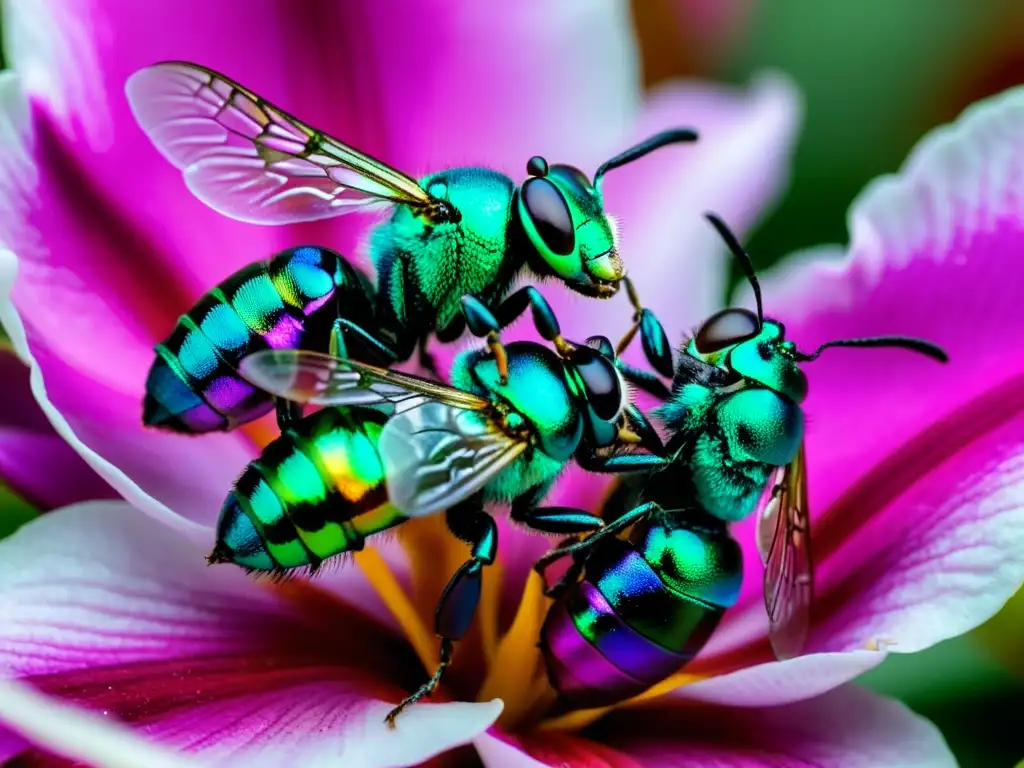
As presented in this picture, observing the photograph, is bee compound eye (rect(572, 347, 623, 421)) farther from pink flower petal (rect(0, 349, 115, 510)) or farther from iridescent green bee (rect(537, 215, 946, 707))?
pink flower petal (rect(0, 349, 115, 510))

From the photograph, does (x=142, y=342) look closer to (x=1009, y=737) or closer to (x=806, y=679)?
(x=806, y=679)

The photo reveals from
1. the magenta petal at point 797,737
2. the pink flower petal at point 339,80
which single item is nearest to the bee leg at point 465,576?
the magenta petal at point 797,737

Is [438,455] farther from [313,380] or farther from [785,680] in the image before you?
[785,680]

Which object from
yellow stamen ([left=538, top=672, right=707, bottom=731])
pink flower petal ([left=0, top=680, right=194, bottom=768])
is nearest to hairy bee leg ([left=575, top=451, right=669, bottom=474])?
yellow stamen ([left=538, top=672, right=707, bottom=731])

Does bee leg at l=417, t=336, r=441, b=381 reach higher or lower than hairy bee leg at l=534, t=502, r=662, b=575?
higher

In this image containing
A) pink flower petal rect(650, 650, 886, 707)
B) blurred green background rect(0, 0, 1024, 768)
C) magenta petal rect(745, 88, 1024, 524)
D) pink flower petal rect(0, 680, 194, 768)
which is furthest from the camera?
blurred green background rect(0, 0, 1024, 768)

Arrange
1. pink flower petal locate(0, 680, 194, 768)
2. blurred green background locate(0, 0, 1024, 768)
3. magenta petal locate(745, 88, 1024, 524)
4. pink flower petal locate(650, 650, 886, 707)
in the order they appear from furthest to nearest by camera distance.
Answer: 1. blurred green background locate(0, 0, 1024, 768)
2. magenta petal locate(745, 88, 1024, 524)
3. pink flower petal locate(650, 650, 886, 707)
4. pink flower petal locate(0, 680, 194, 768)
